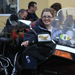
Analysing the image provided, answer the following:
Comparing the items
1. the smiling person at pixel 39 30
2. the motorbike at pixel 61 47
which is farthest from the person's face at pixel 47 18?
the motorbike at pixel 61 47

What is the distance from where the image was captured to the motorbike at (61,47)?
6.05 feet

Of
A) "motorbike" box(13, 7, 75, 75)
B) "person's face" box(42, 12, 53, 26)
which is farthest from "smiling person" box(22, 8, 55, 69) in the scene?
"motorbike" box(13, 7, 75, 75)

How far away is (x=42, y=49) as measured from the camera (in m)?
2.21

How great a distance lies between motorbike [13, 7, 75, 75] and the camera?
1844 mm

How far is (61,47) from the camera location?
6.34 feet

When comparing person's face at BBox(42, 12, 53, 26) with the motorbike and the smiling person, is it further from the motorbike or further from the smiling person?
the motorbike

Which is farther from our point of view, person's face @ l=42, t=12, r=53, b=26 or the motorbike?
person's face @ l=42, t=12, r=53, b=26

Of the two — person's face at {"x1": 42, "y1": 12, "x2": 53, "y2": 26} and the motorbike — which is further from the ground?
person's face at {"x1": 42, "y1": 12, "x2": 53, "y2": 26}

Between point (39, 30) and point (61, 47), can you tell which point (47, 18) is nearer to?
point (39, 30)

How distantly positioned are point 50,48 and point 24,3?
594 cm

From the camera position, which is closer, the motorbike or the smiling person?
the motorbike

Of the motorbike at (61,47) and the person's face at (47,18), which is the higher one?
the person's face at (47,18)

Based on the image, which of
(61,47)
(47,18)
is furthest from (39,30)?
(61,47)

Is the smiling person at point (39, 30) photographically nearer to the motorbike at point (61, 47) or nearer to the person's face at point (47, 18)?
the person's face at point (47, 18)
